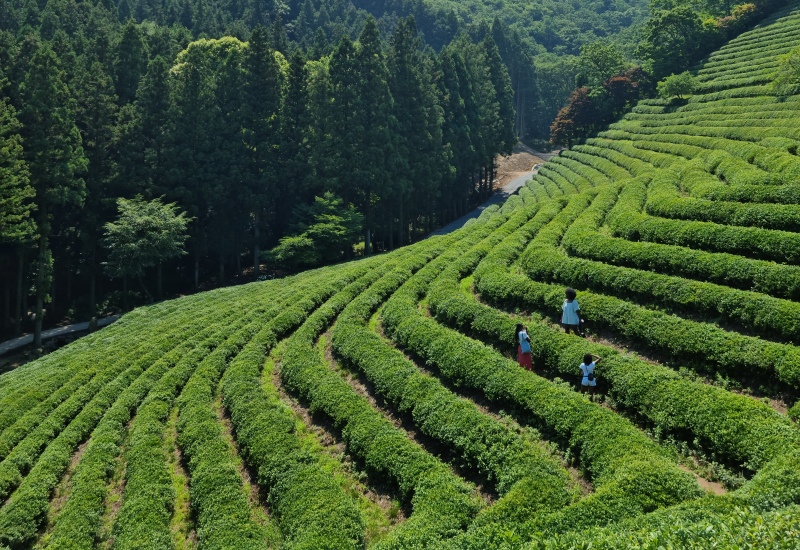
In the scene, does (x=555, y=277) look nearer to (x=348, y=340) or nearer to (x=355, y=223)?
(x=348, y=340)

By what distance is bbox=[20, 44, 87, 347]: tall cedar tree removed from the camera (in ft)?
111

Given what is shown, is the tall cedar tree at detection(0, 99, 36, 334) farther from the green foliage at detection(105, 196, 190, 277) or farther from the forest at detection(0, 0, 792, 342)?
the green foliage at detection(105, 196, 190, 277)

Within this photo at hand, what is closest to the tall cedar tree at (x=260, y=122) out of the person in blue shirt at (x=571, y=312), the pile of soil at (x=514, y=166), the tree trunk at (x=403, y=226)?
the tree trunk at (x=403, y=226)

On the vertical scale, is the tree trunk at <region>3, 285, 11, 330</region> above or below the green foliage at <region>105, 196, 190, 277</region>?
below

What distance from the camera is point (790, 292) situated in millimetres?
13727

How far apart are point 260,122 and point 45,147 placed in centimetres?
1511

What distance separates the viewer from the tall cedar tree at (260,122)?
43656 mm

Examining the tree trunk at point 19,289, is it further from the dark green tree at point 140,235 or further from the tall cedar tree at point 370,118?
the tall cedar tree at point 370,118

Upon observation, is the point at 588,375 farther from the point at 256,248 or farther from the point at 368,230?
the point at 256,248

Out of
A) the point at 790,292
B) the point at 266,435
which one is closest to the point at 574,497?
the point at 266,435

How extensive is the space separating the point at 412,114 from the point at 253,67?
43.3 ft

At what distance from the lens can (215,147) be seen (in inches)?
1666

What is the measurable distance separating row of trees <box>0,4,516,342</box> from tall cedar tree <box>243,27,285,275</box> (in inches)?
4.4

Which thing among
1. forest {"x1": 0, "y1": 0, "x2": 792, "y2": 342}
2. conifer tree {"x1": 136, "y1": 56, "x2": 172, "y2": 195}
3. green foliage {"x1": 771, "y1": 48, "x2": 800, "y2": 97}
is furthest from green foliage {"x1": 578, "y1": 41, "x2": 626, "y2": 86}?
conifer tree {"x1": 136, "y1": 56, "x2": 172, "y2": 195}
